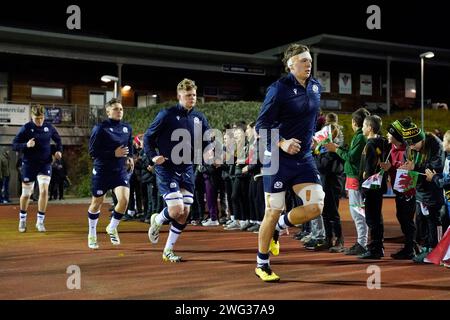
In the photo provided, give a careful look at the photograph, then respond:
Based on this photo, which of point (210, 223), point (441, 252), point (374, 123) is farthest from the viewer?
point (210, 223)

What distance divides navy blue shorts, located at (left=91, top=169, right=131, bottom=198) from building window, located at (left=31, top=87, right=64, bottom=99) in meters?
21.5

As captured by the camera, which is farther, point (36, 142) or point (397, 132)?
point (36, 142)

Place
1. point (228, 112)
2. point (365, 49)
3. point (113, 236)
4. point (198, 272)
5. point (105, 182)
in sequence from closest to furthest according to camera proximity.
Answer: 1. point (198, 272)
2. point (105, 182)
3. point (113, 236)
4. point (228, 112)
5. point (365, 49)

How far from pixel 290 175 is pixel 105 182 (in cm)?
396

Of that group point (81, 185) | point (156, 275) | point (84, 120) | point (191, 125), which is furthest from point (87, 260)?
point (84, 120)

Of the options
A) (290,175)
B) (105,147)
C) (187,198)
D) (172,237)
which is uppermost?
(105,147)

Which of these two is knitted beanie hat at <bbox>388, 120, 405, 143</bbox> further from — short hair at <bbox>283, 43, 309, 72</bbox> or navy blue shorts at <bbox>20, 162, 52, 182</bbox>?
navy blue shorts at <bbox>20, 162, 52, 182</bbox>

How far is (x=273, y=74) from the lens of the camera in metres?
34.5

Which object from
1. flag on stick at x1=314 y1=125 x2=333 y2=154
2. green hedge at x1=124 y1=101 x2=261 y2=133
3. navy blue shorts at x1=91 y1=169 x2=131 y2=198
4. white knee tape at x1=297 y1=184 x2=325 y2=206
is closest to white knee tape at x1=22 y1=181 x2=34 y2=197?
navy blue shorts at x1=91 y1=169 x2=131 y2=198

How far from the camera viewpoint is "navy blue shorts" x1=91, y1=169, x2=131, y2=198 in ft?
29.2

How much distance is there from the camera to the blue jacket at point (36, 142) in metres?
11.2

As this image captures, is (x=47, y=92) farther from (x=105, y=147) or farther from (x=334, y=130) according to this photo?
(x=334, y=130)

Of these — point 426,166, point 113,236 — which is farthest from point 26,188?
point 426,166

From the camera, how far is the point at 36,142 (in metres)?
11.3
